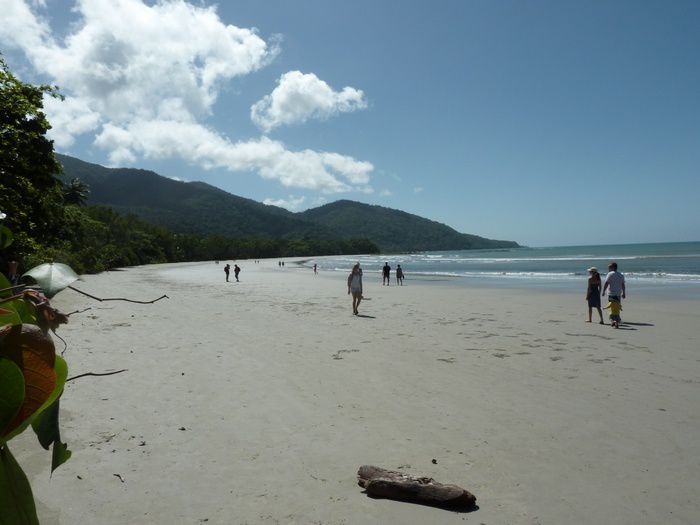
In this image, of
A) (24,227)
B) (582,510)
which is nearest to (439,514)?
(582,510)

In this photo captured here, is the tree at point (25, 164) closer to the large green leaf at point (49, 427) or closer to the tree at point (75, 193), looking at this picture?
the large green leaf at point (49, 427)

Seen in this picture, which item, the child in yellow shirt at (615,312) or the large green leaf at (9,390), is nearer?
the large green leaf at (9,390)

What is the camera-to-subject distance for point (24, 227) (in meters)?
13.1

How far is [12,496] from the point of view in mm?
375

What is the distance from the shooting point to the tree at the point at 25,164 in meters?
10.7

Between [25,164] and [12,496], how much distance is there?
13.1 metres

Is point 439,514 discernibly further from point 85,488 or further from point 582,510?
point 85,488

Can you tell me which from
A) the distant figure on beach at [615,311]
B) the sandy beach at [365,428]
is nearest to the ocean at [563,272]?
the distant figure on beach at [615,311]

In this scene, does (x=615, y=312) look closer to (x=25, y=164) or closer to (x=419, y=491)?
(x=419, y=491)

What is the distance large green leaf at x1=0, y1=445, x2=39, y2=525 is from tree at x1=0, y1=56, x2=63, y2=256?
9.60 m

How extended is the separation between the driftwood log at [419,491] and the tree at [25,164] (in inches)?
325

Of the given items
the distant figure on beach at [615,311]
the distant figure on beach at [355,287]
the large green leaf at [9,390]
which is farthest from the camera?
the distant figure on beach at [355,287]

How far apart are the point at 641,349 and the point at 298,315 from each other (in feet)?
30.3

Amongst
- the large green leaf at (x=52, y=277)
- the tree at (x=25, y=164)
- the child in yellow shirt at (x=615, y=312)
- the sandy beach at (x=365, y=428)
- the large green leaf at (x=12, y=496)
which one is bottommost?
the sandy beach at (x=365, y=428)
